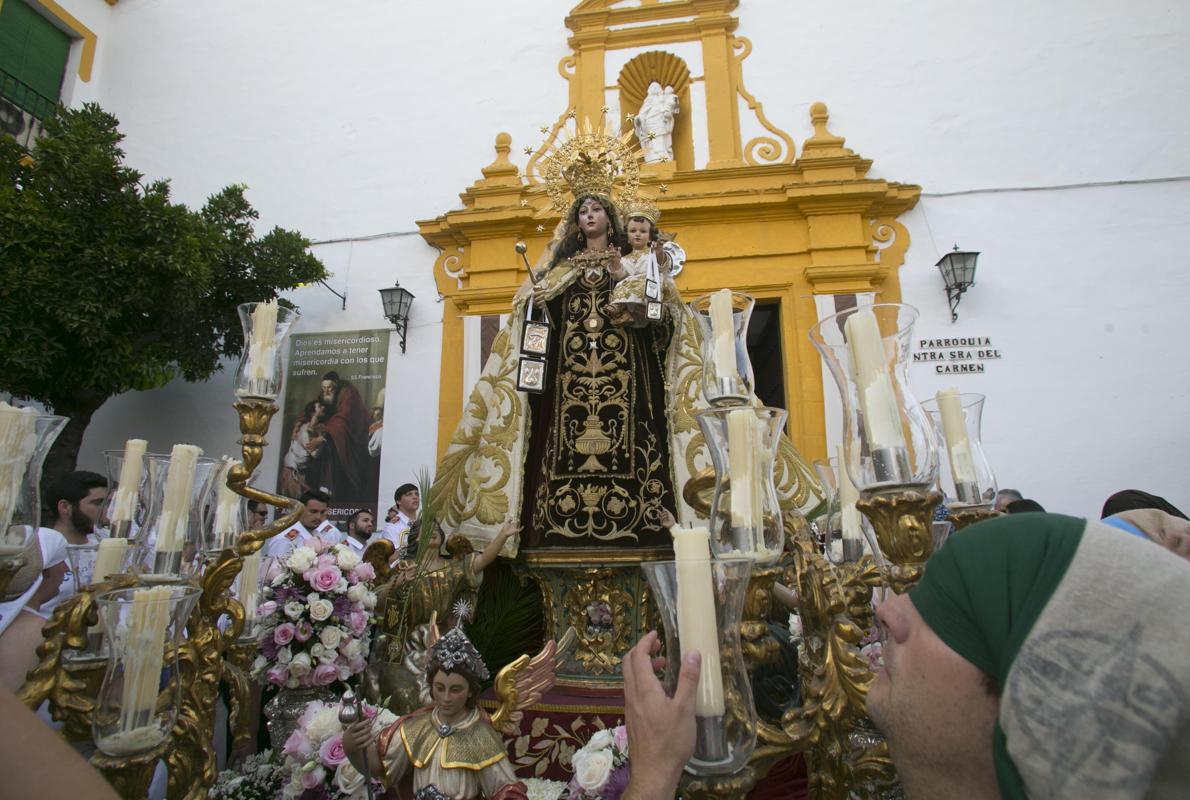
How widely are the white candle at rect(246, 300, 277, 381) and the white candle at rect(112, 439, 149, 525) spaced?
326 millimetres

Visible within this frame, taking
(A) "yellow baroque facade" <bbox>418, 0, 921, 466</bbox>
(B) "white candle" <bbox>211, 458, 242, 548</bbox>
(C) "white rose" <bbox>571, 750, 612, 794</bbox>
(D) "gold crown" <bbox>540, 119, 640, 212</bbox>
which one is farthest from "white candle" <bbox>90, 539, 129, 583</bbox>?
(A) "yellow baroque facade" <bbox>418, 0, 921, 466</bbox>

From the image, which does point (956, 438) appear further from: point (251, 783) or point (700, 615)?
point (251, 783)

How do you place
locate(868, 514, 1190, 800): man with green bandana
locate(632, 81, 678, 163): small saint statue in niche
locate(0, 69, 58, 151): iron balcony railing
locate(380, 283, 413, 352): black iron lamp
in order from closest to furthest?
locate(868, 514, 1190, 800): man with green bandana < locate(380, 283, 413, 352): black iron lamp < locate(632, 81, 678, 163): small saint statue in niche < locate(0, 69, 58, 151): iron balcony railing

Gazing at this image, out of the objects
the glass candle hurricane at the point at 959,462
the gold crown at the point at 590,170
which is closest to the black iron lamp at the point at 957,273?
the gold crown at the point at 590,170

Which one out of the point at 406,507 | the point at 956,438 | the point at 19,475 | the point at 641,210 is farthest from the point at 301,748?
the point at 406,507

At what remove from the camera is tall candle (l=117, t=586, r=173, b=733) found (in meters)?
1.13

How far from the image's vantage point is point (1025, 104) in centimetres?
661

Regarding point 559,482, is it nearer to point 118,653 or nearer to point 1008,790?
point 118,653

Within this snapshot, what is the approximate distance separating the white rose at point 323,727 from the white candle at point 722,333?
4.57 feet

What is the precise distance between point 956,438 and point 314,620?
6.53 feet

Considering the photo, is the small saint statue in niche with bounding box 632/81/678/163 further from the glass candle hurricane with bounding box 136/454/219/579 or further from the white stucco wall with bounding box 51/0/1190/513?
the glass candle hurricane with bounding box 136/454/219/579

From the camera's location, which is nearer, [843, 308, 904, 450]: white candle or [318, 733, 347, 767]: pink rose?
[843, 308, 904, 450]: white candle

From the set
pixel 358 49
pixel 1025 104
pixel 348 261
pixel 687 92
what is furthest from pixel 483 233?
pixel 1025 104

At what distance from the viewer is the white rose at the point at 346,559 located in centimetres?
234
